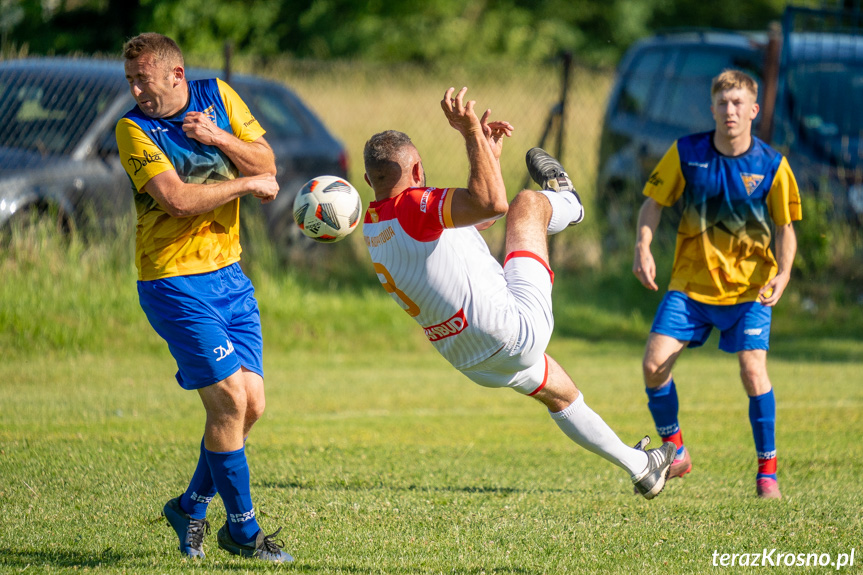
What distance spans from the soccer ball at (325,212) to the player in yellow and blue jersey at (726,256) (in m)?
1.87

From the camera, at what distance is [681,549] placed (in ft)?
13.4

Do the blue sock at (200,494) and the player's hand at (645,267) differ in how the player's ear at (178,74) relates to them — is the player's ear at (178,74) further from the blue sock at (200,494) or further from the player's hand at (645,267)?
the player's hand at (645,267)

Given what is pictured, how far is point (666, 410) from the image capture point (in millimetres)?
5434

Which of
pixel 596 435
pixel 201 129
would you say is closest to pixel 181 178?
pixel 201 129

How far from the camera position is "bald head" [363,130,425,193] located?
13.6ft

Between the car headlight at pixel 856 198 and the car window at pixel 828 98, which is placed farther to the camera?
the car window at pixel 828 98

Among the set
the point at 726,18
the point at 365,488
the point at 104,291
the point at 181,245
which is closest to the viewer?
the point at 181,245

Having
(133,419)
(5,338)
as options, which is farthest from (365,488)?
(5,338)

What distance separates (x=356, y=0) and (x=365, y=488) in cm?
2039

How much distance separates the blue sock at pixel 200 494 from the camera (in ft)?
14.0

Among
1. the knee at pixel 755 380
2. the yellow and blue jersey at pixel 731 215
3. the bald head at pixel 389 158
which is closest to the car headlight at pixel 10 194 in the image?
the bald head at pixel 389 158

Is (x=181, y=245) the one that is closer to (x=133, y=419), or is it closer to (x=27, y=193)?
(x=133, y=419)

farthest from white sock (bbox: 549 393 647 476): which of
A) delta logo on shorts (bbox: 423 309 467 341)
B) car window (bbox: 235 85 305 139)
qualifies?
car window (bbox: 235 85 305 139)

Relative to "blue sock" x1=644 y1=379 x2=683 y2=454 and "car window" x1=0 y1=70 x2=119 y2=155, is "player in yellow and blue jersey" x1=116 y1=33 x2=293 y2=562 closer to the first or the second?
"blue sock" x1=644 y1=379 x2=683 y2=454
